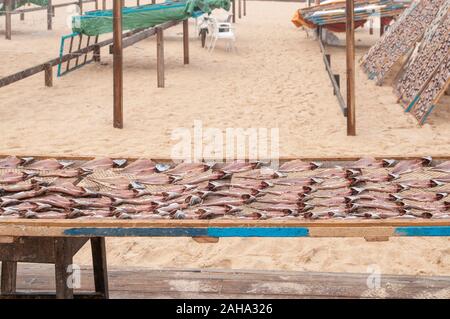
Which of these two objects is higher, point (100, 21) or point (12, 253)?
point (100, 21)

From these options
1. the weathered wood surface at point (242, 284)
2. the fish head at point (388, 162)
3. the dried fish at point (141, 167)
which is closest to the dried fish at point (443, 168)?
the fish head at point (388, 162)

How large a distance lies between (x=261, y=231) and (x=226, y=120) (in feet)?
20.6

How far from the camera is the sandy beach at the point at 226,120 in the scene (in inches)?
198

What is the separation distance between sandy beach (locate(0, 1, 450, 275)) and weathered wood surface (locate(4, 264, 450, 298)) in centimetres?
63

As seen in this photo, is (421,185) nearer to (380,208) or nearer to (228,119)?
(380,208)

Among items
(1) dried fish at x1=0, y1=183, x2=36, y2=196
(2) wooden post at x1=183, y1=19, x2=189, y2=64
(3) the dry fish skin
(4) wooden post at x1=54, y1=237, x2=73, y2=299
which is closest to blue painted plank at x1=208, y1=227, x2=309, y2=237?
(4) wooden post at x1=54, y1=237, x2=73, y2=299

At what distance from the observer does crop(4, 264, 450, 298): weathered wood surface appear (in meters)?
3.91

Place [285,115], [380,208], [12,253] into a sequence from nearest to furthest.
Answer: [12,253], [380,208], [285,115]

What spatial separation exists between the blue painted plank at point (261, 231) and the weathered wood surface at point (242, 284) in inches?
36.3

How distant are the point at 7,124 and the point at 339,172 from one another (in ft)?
19.8

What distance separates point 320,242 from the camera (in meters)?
5.27

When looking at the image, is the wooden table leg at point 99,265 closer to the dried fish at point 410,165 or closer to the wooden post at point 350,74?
the dried fish at point 410,165

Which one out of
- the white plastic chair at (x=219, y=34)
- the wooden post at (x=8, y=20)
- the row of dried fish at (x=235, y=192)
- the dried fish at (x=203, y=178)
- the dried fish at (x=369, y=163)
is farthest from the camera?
the wooden post at (x=8, y=20)

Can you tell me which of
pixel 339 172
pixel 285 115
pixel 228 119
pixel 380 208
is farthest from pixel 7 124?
pixel 380 208
